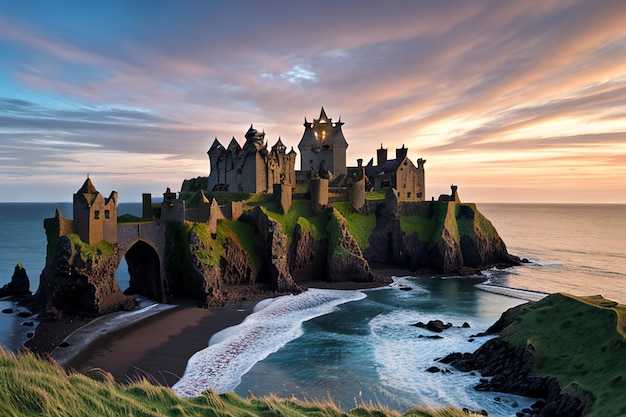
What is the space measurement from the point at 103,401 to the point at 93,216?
35020 mm

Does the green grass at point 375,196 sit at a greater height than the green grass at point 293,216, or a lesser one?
greater

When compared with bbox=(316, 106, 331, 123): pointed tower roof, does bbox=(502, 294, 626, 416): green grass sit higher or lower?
lower

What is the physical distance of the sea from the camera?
Result: 965 inches

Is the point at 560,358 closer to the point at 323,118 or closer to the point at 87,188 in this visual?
the point at 87,188

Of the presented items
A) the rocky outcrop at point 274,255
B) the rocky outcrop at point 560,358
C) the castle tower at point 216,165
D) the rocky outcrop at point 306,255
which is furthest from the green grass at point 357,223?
the rocky outcrop at point 560,358

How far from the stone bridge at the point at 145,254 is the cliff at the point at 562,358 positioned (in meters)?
34.4

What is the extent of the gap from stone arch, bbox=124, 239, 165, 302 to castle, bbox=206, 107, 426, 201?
21.4 meters

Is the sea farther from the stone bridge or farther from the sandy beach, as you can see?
the stone bridge

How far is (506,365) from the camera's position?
26.8 m

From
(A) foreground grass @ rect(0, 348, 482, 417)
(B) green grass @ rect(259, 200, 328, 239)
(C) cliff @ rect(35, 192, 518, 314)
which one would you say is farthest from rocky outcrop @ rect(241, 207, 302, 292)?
(A) foreground grass @ rect(0, 348, 482, 417)

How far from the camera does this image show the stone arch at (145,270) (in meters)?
46.3

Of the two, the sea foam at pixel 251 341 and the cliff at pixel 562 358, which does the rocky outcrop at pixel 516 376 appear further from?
the sea foam at pixel 251 341

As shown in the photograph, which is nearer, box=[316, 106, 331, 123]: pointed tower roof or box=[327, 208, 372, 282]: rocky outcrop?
box=[327, 208, 372, 282]: rocky outcrop

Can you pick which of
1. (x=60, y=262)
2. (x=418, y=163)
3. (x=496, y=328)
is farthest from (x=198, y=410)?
(x=418, y=163)
